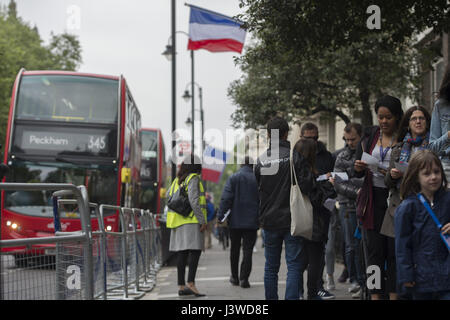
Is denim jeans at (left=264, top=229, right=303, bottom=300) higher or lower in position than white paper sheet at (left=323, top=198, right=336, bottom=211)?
lower

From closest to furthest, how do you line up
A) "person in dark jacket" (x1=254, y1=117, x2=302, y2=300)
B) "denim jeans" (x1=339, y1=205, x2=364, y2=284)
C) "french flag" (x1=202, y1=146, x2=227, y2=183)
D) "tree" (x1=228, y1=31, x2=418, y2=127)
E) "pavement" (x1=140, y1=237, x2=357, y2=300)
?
1. "person in dark jacket" (x1=254, y1=117, x2=302, y2=300)
2. "denim jeans" (x1=339, y1=205, x2=364, y2=284)
3. "pavement" (x1=140, y1=237, x2=357, y2=300)
4. "tree" (x1=228, y1=31, x2=418, y2=127)
5. "french flag" (x1=202, y1=146, x2=227, y2=183)

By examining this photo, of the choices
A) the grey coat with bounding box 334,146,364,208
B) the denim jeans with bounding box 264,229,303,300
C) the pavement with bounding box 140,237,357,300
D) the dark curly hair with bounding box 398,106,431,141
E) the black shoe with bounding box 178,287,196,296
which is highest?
the dark curly hair with bounding box 398,106,431,141

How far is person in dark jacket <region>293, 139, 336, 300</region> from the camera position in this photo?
6.73 meters

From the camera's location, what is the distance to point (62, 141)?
15.0m

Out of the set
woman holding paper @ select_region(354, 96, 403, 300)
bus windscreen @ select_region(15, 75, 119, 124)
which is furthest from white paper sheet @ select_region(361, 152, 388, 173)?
bus windscreen @ select_region(15, 75, 119, 124)

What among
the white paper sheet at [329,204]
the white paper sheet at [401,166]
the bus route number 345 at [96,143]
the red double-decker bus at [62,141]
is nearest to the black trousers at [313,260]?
the white paper sheet at [329,204]

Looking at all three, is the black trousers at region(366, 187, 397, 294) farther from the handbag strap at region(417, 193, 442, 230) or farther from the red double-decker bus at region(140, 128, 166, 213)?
the red double-decker bus at region(140, 128, 166, 213)

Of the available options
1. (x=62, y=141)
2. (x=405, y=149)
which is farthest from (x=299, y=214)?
(x=62, y=141)

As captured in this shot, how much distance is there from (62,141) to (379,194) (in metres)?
9.98

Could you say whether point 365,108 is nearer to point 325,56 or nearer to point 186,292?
point 325,56

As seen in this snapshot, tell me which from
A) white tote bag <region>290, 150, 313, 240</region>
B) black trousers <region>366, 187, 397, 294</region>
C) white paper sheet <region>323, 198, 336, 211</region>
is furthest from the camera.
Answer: white paper sheet <region>323, 198, 336, 211</region>

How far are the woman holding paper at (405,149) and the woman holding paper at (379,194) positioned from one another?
8.2 inches

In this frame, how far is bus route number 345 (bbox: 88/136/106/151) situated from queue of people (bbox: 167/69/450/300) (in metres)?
7.53

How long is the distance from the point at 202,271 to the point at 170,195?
5.22 meters
